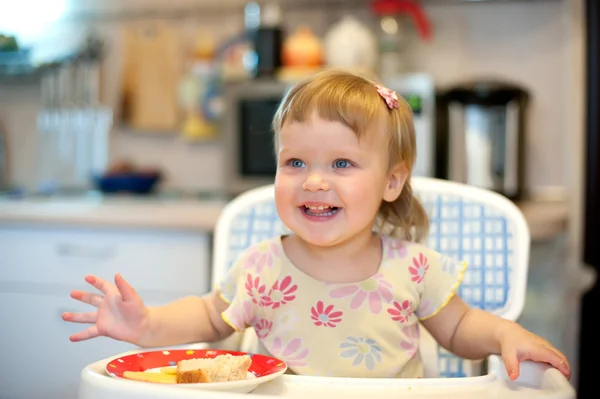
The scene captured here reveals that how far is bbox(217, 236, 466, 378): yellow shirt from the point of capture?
98 cm

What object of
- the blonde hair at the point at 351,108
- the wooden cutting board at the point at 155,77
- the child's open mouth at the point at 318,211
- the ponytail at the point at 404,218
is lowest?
the ponytail at the point at 404,218

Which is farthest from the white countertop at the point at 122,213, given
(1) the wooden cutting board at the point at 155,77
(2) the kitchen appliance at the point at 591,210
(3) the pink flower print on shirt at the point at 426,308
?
(2) the kitchen appliance at the point at 591,210

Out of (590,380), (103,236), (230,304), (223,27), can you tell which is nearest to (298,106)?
(230,304)

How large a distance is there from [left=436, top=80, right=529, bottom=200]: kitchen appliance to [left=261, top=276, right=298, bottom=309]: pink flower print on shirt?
1.16 metres

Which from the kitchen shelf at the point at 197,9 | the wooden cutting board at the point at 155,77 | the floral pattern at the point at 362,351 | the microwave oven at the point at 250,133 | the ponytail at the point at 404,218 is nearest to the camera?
the floral pattern at the point at 362,351

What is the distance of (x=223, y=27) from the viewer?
2.55m

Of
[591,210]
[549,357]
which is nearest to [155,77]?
[591,210]

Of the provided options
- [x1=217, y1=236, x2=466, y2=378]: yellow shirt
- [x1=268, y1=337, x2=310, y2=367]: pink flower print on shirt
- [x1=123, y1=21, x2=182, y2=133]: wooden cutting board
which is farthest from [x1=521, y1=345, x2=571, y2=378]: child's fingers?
[x1=123, y1=21, x2=182, y2=133]: wooden cutting board

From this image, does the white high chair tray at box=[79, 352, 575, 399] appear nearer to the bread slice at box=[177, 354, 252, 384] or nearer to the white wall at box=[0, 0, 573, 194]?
the bread slice at box=[177, 354, 252, 384]

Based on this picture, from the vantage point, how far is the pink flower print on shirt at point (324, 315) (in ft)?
3.24

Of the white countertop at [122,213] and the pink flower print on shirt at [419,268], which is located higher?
the pink flower print on shirt at [419,268]

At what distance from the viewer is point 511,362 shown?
0.86 metres

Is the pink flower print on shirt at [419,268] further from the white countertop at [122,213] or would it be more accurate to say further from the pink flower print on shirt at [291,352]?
the white countertop at [122,213]

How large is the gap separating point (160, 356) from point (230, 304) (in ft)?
0.53
